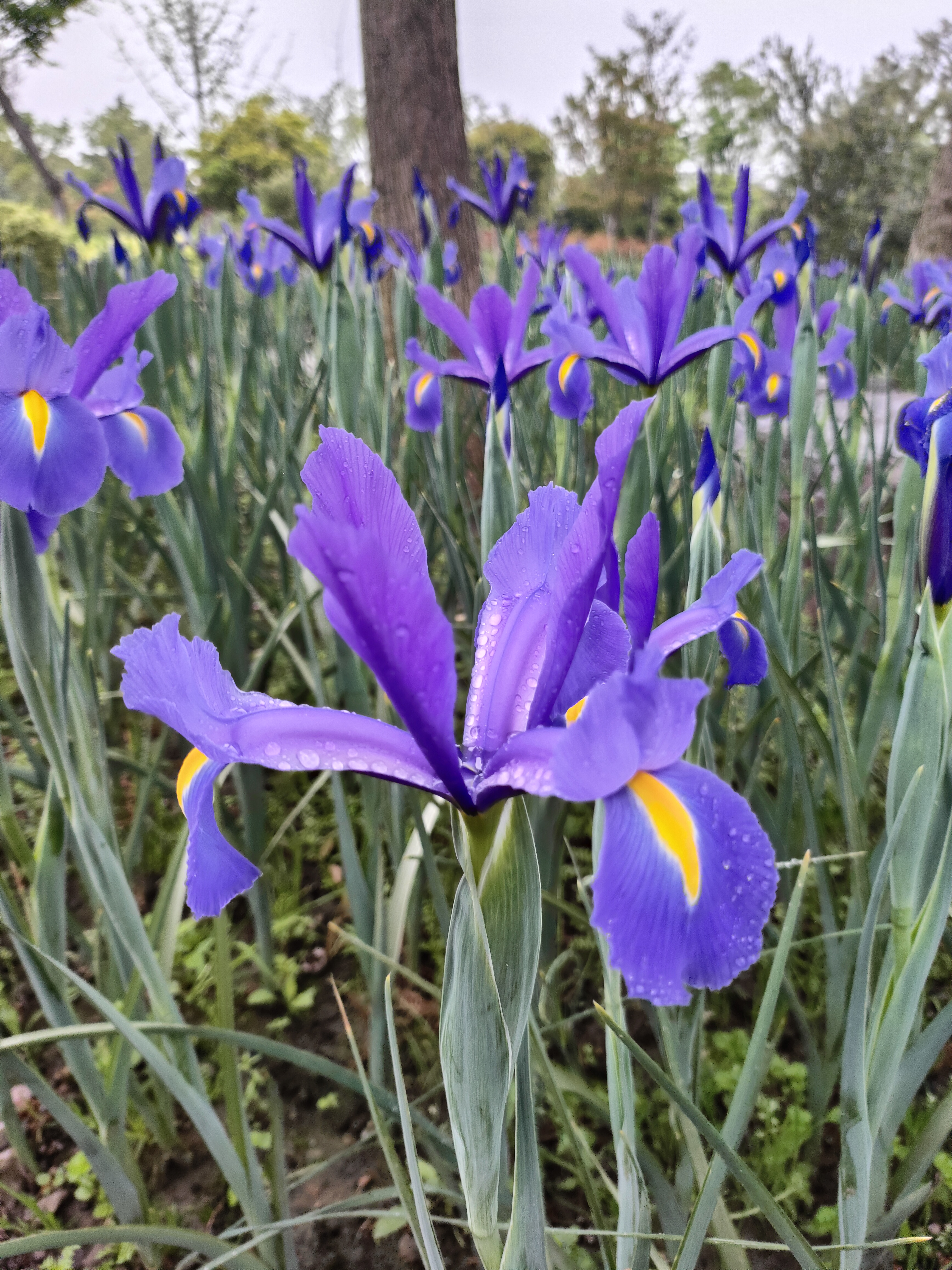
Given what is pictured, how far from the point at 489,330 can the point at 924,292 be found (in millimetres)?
3263

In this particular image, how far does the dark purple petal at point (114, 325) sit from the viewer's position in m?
1.10

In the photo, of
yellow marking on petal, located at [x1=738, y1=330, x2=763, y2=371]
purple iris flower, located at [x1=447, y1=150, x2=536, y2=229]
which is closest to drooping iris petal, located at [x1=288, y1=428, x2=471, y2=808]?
yellow marking on petal, located at [x1=738, y1=330, x2=763, y2=371]

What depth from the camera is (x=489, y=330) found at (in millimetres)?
1618

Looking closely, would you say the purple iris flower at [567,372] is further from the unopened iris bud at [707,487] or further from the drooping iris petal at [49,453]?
the drooping iris petal at [49,453]

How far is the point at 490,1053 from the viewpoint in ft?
1.82

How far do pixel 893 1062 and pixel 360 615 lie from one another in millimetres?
739

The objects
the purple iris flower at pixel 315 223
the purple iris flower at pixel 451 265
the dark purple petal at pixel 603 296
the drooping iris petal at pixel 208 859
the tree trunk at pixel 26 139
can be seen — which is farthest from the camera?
the tree trunk at pixel 26 139

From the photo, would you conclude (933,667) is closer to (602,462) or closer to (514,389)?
(602,462)

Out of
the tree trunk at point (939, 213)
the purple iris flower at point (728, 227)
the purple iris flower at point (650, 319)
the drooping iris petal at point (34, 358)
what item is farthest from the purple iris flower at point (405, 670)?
the tree trunk at point (939, 213)

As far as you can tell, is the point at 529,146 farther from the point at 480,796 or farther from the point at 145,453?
the point at 480,796

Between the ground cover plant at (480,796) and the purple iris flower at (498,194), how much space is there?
136 centimetres

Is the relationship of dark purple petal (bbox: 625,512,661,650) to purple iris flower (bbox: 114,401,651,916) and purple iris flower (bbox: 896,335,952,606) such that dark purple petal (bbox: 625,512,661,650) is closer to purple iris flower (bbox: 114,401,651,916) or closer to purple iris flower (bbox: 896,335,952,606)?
purple iris flower (bbox: 114,401,651,916)

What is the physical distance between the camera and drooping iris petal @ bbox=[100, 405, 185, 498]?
1350mm

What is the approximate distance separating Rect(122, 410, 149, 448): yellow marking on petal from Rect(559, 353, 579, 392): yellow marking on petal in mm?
825
